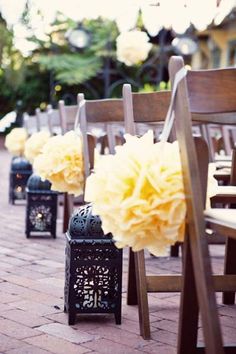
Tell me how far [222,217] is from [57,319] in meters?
1.26

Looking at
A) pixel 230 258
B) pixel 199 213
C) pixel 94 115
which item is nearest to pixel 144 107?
pixel 94 115

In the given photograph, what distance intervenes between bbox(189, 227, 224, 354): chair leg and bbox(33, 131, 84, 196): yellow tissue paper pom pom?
213cm

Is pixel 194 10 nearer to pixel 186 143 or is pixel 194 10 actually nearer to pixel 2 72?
pixel 186 143

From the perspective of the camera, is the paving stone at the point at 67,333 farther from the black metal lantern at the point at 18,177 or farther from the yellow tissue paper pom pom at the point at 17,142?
the yellow tissue paper pom pom at the point at 17,142

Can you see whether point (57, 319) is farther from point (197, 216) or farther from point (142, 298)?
point (197, 216)

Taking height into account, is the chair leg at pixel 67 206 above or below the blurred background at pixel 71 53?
below

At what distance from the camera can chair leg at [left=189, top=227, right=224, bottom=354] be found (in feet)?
6.82

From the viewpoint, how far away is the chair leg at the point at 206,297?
208 cm

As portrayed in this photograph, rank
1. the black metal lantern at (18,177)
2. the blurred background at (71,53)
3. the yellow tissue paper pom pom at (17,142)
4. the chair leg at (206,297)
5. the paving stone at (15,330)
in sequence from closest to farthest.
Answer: the chair leg at (206,297) < the paving stone at (15,330) < the black metal lantern at (18,177) < the yellow tissue paper pom pom at (17,142) < the blurred background at (71,53)

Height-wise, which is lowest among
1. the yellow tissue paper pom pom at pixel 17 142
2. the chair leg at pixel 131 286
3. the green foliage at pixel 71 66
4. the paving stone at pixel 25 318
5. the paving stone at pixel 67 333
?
the paving stone at pixel 67 333

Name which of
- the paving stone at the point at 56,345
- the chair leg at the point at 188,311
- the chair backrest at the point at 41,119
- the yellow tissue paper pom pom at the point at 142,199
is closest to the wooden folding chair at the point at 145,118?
the paving stone at the point at 56,345

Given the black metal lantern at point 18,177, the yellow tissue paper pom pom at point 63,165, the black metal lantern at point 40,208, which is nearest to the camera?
the yellow tissue paper pom pom at point 63,165

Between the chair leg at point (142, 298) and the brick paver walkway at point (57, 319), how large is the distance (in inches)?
1.7

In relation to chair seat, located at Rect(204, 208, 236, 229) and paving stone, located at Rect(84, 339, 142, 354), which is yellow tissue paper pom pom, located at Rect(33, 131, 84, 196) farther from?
chair seat, located at Rect(204, 208, 236, 229)
